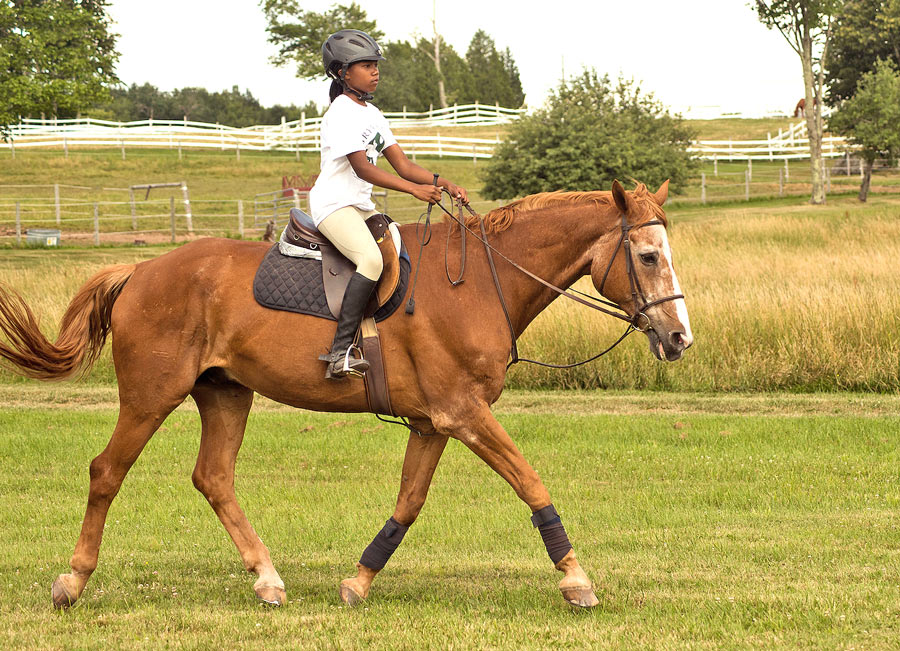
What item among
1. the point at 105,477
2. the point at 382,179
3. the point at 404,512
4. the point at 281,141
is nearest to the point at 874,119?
the point at 281,141

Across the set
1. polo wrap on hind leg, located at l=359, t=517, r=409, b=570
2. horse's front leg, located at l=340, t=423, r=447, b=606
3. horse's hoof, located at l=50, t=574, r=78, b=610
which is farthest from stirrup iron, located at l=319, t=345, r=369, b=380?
horse's hoof, located at l=50, t=574, r=78, b=610

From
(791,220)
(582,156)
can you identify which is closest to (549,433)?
(791,220)

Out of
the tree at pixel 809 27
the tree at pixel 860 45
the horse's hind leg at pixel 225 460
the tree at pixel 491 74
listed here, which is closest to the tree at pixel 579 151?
the tree at pixel 809 27

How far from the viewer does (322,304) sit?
20.2 ft

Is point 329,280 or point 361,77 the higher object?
point 361,77

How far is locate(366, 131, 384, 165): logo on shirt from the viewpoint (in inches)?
239

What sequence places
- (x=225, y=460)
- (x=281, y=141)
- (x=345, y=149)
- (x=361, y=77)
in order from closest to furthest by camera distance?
1. (x=345, y=149)
2. (x=361, y=77)
3. (x=225, y=460)
4. (x=281, y=141)

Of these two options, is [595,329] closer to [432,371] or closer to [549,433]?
[549,433]

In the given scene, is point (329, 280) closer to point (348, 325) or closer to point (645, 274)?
point (348, 325)

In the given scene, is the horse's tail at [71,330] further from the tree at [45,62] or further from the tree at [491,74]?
the tree at [491,74]

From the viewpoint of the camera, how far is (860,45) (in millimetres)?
57281

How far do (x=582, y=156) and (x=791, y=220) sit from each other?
6961 millimetres

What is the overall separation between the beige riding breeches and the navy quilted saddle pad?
0.67 feet

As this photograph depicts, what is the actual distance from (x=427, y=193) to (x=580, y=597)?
7.95 ft
